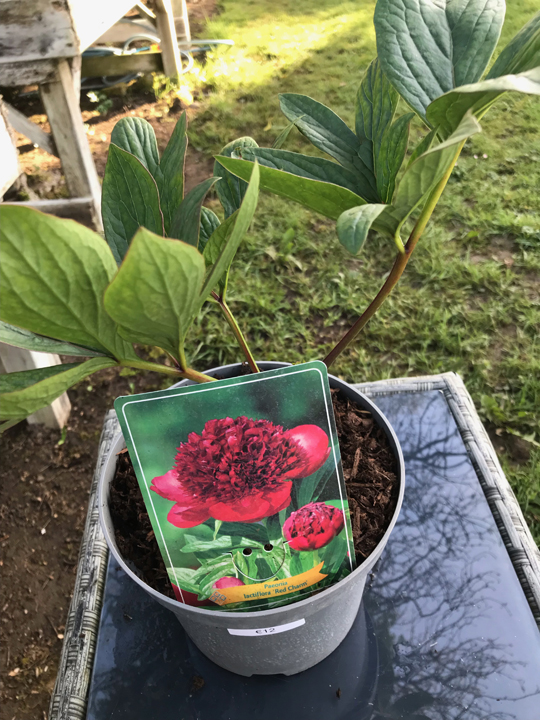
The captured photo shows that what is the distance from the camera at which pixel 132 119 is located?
0.59m

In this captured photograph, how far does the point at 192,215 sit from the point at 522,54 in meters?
0.29

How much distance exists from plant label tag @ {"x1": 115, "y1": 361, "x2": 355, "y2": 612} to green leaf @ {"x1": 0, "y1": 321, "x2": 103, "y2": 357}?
0.06 meters

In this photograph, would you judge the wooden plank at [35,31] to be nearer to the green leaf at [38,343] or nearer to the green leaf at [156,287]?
the green leaf at [38,343]

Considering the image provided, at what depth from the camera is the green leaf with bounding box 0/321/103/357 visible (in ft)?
1.64

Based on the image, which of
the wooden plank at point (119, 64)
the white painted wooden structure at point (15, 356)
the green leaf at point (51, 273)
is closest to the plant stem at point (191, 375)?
the green leaf at point (51, 273)

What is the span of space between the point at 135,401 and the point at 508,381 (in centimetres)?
138

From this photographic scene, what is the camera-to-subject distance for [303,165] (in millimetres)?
526

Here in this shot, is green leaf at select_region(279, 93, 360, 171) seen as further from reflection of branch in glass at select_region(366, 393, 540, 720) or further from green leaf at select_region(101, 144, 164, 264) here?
reflection of branch in glass at select_region(366, 393, 540, 720)

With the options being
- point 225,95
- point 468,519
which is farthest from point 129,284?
point 225,95

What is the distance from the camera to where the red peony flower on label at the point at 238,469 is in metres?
0.54

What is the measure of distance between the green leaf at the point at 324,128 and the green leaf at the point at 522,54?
15 cm

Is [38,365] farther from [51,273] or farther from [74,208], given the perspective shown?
[51,273]

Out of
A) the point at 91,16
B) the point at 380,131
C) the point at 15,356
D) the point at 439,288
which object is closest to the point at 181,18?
the point at 91,16

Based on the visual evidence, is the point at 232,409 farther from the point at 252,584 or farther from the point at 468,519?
the point at 468,519
